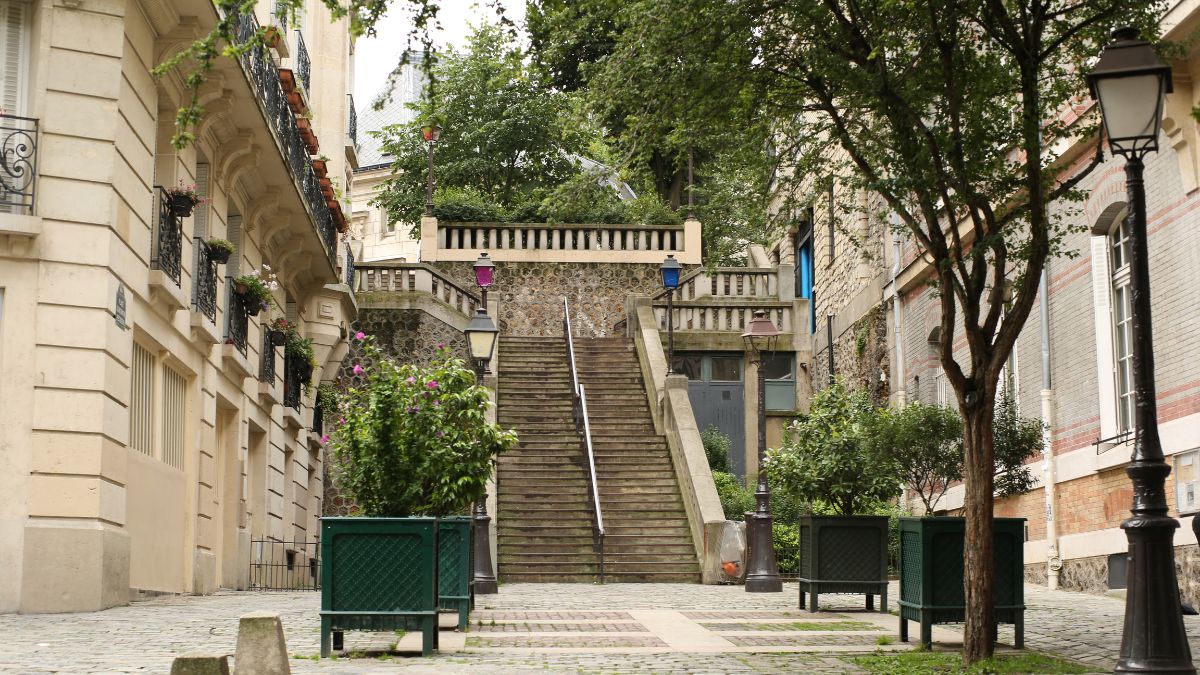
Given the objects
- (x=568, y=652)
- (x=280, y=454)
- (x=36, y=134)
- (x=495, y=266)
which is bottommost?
(x=568, y=652)

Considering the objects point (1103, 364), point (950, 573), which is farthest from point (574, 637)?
point (1103, 364)

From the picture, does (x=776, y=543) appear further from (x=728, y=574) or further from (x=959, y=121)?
(x=959, y=121)

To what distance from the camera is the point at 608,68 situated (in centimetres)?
1223

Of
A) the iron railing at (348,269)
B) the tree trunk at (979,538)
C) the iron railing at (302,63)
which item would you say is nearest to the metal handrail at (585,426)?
the iron railing at (348,269)

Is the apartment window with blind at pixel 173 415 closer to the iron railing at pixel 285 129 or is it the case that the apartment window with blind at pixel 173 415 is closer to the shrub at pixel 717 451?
the iron railing at pixel 285 129

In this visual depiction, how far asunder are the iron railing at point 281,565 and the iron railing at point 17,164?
8992 millimetres

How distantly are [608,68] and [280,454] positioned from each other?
44.7 ft

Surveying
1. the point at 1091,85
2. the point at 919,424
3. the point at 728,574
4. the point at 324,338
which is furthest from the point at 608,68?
the point at 324,338

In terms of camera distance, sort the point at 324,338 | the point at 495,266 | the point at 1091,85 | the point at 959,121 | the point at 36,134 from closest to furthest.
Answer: the point at 1091,85
the point at 959,121
the point at 36,134
the point at 324,338
the point at 495,266

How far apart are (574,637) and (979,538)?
12.3 ft

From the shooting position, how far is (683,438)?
24781 millimetres

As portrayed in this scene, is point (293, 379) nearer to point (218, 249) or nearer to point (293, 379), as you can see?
point (293, 379)

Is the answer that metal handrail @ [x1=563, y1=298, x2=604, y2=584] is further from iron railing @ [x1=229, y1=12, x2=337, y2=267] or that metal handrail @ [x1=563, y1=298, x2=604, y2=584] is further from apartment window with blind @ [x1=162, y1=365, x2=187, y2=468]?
apartment window with blind @ [x1=162, y1=365, x2=187, y2=468]

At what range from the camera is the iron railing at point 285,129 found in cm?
1759
